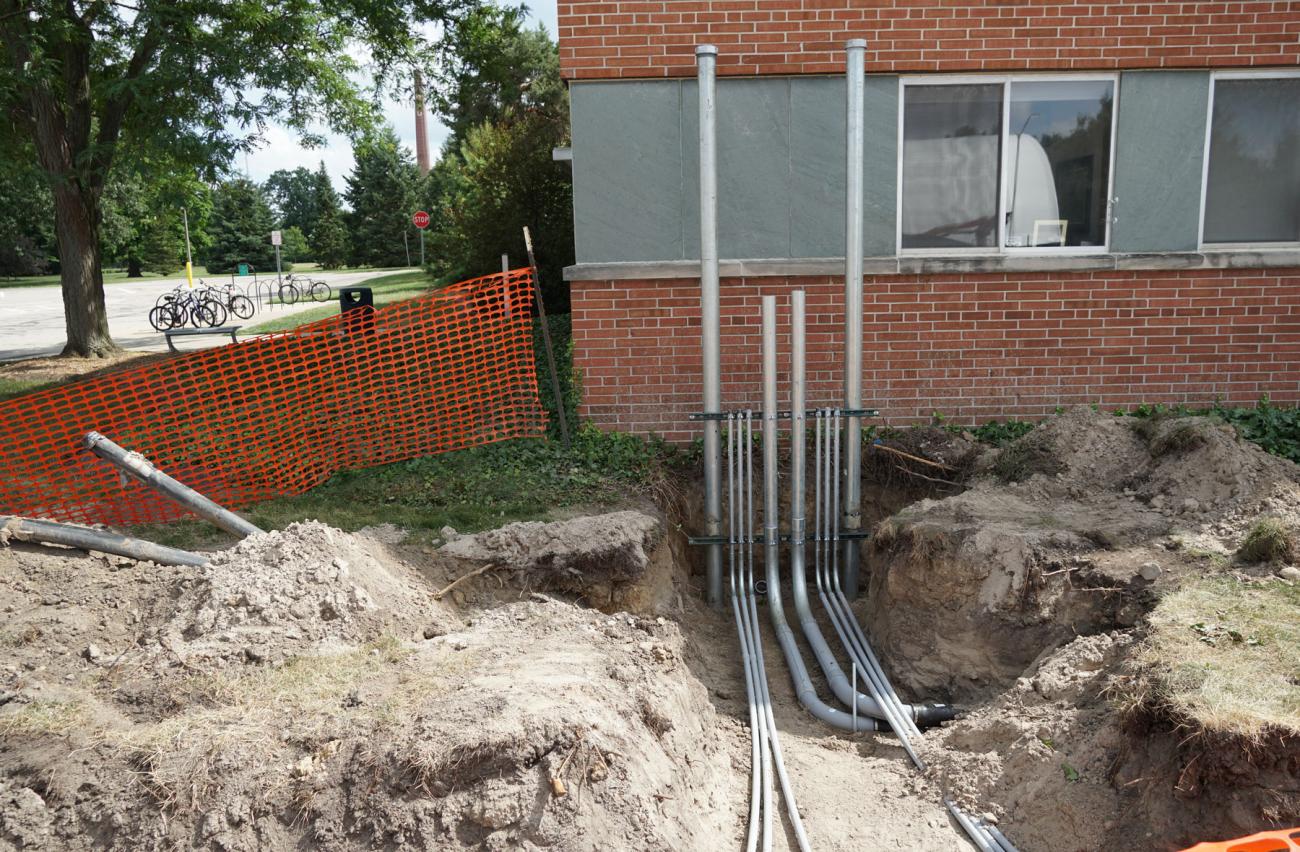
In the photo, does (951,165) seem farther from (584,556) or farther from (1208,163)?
(584,556)

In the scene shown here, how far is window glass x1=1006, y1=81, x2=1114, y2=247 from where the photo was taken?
8047 millimetres

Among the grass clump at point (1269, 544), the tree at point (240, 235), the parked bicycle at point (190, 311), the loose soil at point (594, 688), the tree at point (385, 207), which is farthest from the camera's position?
the tree at point (240, 235)

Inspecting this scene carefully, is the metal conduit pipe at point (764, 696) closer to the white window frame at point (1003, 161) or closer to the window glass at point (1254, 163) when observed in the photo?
the white window frame at point (1003, 161)

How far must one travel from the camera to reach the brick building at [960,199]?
780cm

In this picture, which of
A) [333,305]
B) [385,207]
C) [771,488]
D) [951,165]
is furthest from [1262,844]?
[385,207]

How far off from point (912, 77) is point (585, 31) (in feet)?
8.71

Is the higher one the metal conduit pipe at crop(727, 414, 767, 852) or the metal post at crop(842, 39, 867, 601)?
the metal post at crop(842, 39, 867, 601)

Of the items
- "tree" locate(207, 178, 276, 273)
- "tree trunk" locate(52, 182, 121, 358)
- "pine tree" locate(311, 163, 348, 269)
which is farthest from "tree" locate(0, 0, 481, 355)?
"tree" locate(207, 178, 276, 273)

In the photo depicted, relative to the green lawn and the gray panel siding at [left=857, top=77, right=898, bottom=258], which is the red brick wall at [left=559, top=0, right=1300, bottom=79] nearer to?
the gray panel siding at [left=857, top=77, right=898, bottom=258]

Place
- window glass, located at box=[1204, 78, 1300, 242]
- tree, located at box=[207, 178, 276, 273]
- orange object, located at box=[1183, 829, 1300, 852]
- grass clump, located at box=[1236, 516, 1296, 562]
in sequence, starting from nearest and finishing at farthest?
orange object, located at box=[1183, 829, 1300, 852]
grass clump, located at box=[1236, 516, 1296, 562]
window glass, located at box=[1204, 78, 1300, 242]
tree, located at box=[207, 178, 276, 273]

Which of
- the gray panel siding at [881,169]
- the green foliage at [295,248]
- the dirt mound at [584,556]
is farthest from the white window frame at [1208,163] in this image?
the green foliage at [295,248]

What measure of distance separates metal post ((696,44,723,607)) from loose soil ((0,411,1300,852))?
58cm

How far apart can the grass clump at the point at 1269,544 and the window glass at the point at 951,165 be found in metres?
3.56

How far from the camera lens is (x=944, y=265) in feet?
26.5
